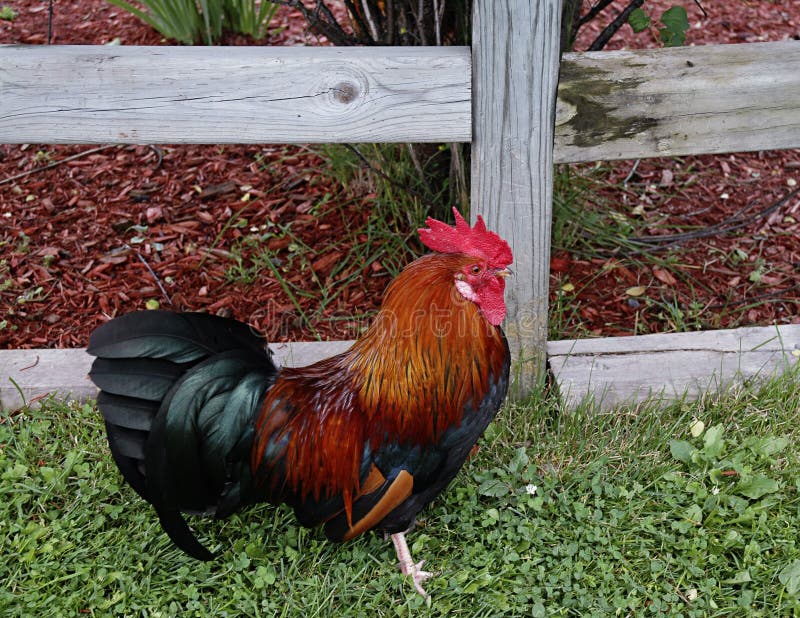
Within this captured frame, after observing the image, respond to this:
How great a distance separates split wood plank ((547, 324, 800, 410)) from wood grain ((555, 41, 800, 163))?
92cm

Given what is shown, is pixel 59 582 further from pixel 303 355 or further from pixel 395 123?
pixel 395 123

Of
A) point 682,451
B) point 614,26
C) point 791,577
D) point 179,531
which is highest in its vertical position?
point 614,26

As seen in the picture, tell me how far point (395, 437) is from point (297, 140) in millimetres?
1039

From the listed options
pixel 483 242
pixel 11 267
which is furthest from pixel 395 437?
pixel 11 267

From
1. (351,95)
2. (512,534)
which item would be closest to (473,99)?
(351,95)

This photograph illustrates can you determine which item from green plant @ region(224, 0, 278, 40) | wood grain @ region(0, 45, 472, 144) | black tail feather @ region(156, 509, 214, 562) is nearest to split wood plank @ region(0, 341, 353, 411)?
black tail feather @ region(156, 509, 214, 562)

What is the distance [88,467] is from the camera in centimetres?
291

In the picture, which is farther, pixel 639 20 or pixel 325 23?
pixel 325 23

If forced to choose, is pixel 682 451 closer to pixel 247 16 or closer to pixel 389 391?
pixel 389 391

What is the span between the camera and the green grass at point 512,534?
8.14 ft

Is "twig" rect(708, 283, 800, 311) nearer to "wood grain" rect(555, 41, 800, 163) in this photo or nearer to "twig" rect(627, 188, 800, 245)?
"twig" rect(627, 188, 800, 245)

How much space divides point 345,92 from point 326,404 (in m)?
1.02

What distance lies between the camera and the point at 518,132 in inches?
99.4

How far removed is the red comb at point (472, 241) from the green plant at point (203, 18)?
2788 mm
